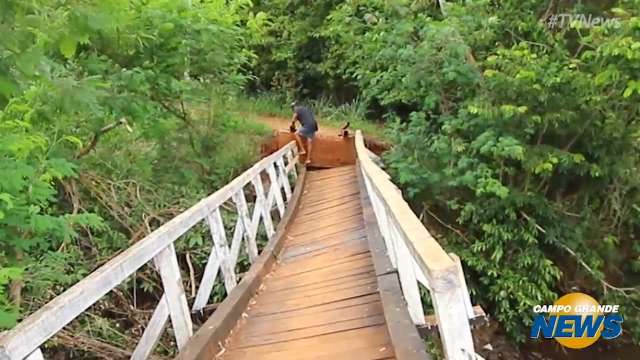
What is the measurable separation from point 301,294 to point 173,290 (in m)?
1.85

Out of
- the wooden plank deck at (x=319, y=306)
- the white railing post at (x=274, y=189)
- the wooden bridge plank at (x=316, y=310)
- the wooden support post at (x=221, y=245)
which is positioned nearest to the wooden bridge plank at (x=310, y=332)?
the wooden plank deck at (x=319, y=306)

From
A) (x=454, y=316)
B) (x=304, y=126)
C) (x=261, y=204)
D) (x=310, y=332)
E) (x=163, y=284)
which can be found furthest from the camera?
(x=304, y=126)

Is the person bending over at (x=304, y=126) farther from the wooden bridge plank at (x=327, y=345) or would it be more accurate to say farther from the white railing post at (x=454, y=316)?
the white railing post at (x=454, y=316)

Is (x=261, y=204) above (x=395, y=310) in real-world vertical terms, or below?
above

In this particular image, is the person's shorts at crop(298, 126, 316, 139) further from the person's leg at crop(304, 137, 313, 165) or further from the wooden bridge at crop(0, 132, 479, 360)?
→ the wooden bridge at crop(0, 132, 479, 360)

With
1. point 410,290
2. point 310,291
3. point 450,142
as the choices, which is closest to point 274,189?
Result: point 450,142

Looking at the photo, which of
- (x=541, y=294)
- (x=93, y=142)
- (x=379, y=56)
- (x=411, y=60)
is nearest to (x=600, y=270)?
(x=541, y=294)

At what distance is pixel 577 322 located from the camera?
9969mm

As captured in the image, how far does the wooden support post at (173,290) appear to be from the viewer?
3.34 m

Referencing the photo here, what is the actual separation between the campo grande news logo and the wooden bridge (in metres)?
3.77

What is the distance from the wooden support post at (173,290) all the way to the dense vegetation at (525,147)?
6.15 m

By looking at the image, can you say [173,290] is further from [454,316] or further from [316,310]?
[454,316]
